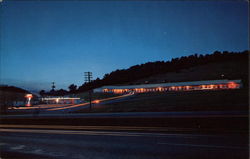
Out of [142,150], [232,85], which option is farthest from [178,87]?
[142,150]

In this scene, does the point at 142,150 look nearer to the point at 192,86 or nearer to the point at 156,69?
the point at 192,86

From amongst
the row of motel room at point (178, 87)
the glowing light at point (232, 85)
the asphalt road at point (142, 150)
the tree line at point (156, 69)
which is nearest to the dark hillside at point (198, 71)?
the tree line at point (156, 69)

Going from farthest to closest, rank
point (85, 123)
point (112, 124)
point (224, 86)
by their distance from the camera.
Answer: point (224, 86), point (85, 123), point (112, 124)

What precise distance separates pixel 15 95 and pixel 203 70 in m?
95.8

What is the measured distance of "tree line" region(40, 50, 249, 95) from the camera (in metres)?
132

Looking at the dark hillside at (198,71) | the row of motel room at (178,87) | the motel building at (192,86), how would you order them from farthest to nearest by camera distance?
1. the dark hillside at (198,71)
2. the row of motel room at (178,87)
3. the motel building at (192,86)

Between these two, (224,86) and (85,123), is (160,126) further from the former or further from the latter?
(224,86)

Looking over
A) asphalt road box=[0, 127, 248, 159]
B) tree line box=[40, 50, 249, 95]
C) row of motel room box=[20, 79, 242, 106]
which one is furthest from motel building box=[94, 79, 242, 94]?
asphalt road box=[0, 127, 248, 159]

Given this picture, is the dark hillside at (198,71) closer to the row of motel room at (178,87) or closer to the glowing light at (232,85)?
the glowing light at (232,85)

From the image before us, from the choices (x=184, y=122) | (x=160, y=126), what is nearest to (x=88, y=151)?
(x=160, y=126)

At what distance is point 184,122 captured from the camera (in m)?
13.5

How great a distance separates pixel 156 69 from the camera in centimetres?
14538

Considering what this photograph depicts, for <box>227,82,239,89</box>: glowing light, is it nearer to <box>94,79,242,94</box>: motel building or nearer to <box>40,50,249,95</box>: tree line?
<box>94,79,242,94</box>: motel building

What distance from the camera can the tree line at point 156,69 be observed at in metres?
132
